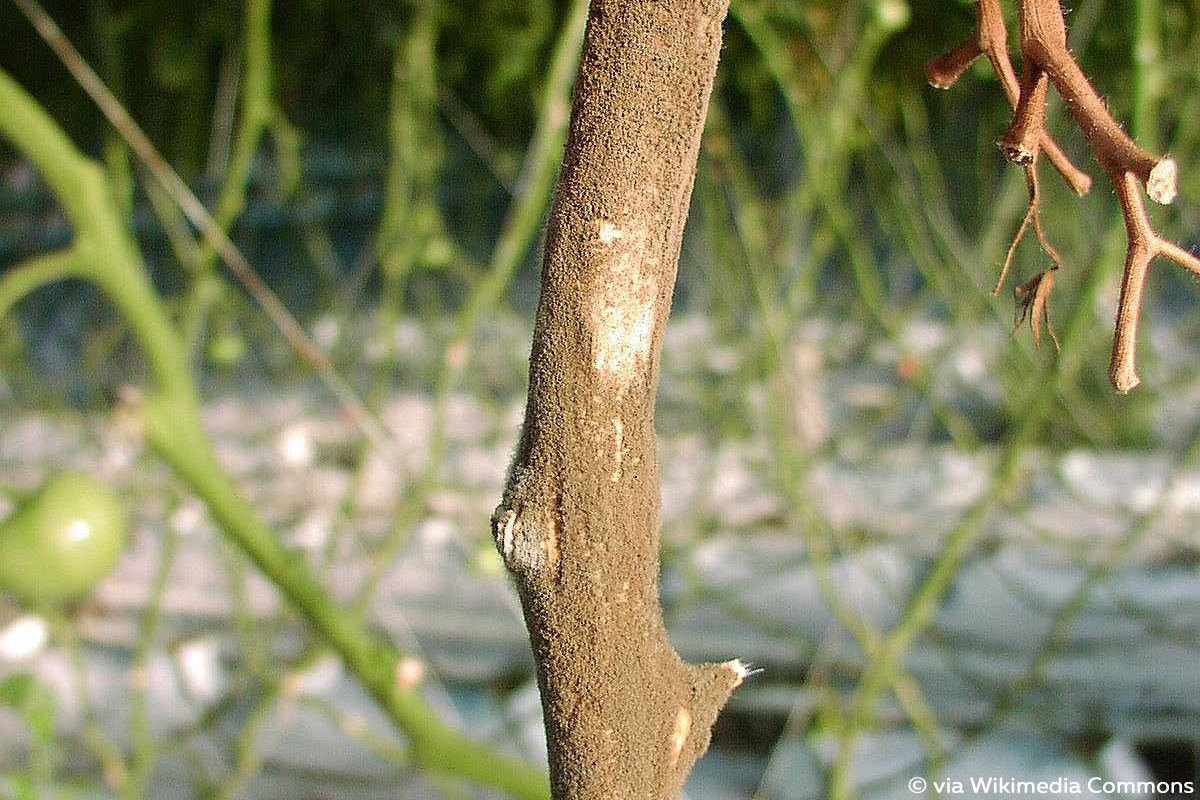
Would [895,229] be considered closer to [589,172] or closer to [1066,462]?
[1066,462]

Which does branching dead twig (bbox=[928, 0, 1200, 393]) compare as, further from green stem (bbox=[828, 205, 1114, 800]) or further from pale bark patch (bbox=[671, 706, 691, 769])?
green stem (bbox=[828, 205, 1114, 800])

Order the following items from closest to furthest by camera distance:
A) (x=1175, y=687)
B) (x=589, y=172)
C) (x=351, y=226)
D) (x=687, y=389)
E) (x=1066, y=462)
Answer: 1. (x=589, y=172)
2. (x=1175, y=687)
3. (x=1066, y=462)
4. (x=687, y=389)
5. (x=351, y=226)

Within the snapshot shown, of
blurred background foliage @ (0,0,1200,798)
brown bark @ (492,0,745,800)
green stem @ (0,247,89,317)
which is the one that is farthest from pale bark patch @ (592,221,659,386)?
blurred background foliage @ (0,0,1200,798)

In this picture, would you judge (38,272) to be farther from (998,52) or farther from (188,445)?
(998,52)

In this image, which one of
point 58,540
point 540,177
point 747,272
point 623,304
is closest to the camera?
point 623,304

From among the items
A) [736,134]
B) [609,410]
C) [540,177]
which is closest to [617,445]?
[609,410]

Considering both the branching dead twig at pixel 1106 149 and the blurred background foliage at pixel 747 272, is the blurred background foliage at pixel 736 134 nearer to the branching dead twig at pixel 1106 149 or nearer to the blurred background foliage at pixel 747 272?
the blurred background foliage at pixel 747 272

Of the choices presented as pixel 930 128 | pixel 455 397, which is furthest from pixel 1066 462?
pixel 455 397
